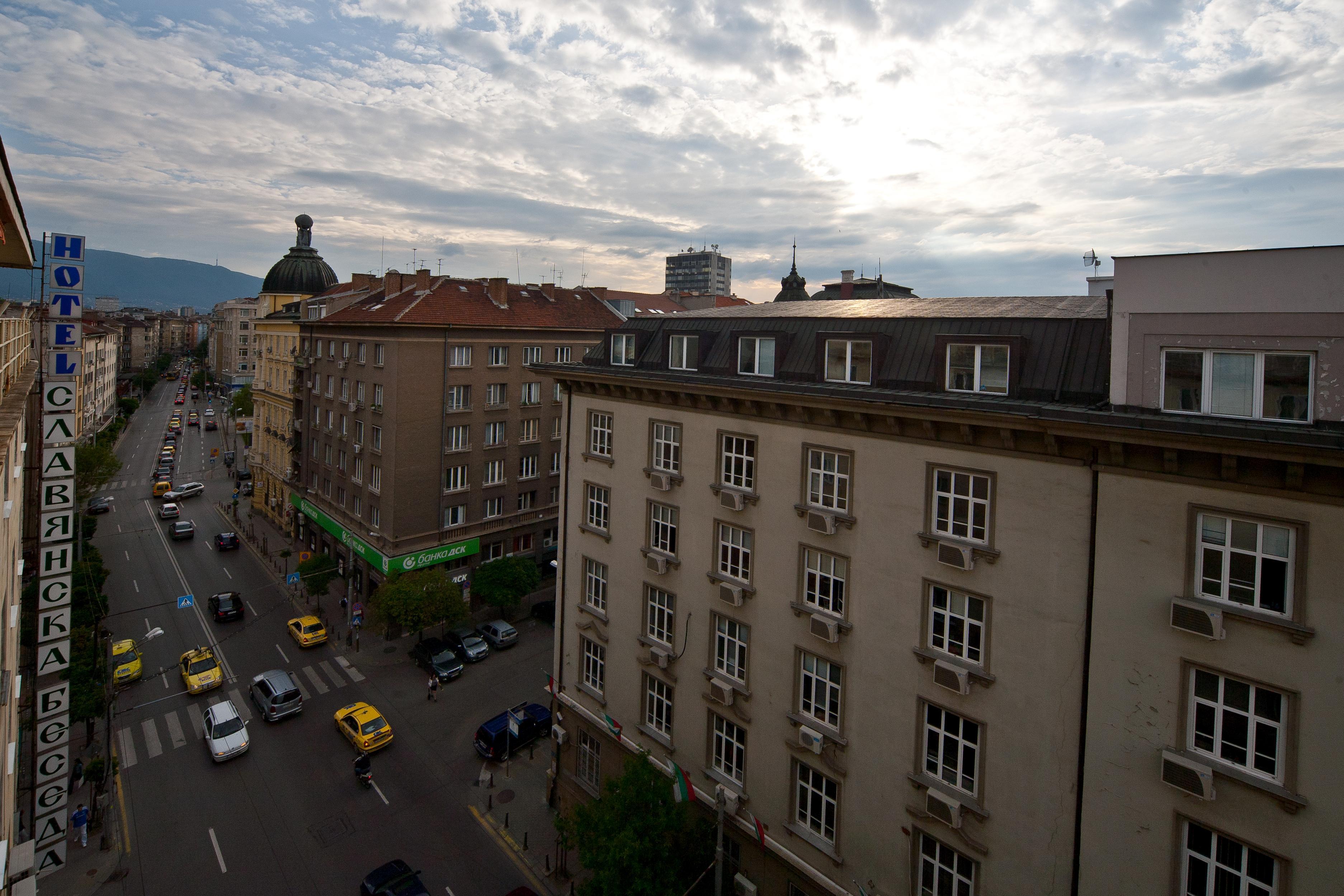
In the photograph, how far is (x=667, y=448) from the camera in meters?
21.1

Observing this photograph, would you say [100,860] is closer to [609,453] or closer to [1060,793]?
[609,453]

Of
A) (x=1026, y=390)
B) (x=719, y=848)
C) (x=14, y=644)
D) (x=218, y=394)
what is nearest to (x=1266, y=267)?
(x=1026, y=390)

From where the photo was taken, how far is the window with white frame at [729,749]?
19156mm

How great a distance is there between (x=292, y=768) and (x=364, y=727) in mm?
2943

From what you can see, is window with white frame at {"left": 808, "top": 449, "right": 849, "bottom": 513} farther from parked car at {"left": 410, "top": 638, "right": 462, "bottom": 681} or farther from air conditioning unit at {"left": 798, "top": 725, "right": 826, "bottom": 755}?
parked car at {"left": 410, "top": 638, "right": 462, "bottom": 681}

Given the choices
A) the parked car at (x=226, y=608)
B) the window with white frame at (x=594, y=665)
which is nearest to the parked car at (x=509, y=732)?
the window with white frame at (x=594, y=665)

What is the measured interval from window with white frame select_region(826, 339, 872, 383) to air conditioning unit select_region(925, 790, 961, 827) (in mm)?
9621

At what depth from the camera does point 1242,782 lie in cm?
1123

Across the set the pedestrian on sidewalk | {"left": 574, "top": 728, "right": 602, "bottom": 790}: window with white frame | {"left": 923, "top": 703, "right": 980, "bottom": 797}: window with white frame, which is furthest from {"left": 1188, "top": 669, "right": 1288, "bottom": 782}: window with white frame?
the pedestrian on sidewalk

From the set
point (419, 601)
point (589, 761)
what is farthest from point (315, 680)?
point (589, 761)

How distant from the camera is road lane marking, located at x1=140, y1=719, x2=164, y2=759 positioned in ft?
94.7

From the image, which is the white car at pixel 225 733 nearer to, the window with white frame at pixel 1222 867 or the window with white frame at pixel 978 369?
the window with white frame at pixel 978 369

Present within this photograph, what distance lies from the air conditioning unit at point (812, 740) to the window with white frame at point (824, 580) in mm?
3053

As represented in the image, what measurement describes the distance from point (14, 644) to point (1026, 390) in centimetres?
2459
